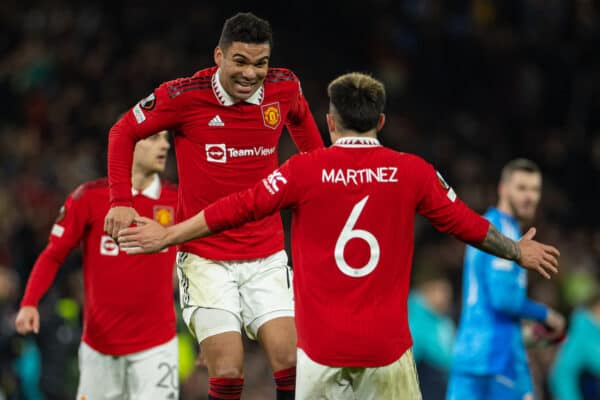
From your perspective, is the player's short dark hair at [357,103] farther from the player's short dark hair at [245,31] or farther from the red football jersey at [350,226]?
the player's short dark hair at [245,31]

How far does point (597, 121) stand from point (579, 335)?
23.8 ft

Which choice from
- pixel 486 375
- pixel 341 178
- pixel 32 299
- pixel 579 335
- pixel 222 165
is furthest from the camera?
pixel 579 335

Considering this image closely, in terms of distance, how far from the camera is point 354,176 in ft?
14.0

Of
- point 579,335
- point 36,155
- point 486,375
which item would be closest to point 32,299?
point 486,375

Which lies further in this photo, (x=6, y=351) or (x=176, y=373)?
(x=6, y=351)

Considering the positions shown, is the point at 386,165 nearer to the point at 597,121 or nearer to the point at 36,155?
the point at 36,155

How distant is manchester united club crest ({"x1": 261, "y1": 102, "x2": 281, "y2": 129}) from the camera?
5086 mm

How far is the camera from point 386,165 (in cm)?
432

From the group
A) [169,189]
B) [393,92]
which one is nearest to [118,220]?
[169,189]

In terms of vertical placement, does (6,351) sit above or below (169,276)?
below

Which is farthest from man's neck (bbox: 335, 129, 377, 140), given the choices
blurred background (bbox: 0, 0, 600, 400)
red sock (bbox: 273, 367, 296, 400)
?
blurred background (bbox: 0, 0, 600, 400)

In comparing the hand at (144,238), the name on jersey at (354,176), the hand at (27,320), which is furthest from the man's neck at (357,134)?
the hand at (27,320)

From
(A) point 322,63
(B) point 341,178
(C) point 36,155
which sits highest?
(A) point 322,63

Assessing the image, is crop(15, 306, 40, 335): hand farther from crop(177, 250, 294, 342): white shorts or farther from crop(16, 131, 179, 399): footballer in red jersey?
crop(177, 250, 294, 342): white shorts
